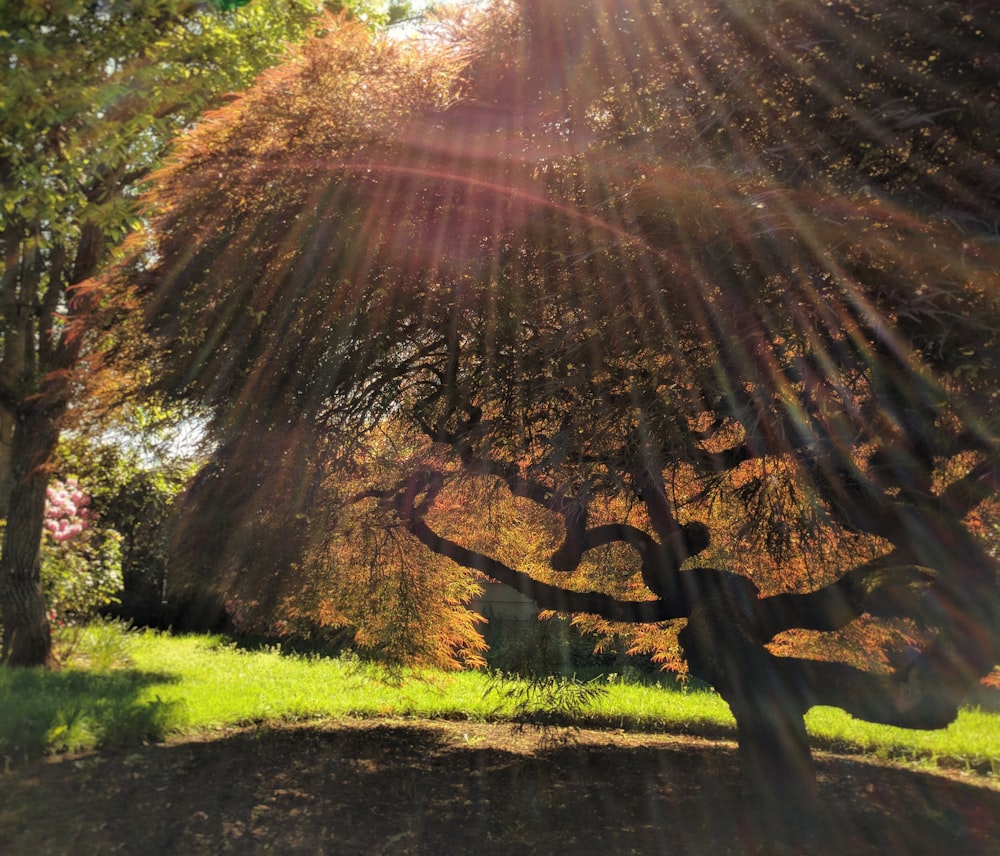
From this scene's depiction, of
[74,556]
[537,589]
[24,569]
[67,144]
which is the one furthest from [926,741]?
[74,556]

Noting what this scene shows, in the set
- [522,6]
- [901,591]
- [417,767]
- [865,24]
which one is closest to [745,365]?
[865,24]

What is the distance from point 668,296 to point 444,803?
3.52m

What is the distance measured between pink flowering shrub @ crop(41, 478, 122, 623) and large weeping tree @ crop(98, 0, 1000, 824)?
708 centimetres

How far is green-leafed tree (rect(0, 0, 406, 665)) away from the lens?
6457mm

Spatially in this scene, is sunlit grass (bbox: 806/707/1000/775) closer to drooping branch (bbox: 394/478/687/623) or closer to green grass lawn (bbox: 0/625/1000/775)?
green grass lawn (bbox: 0/625/1000/775)

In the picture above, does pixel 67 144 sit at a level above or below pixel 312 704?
above

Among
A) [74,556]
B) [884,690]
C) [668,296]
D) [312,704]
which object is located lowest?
[312,704]

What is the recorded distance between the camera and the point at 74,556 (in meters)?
12.0

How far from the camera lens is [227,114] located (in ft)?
15.0

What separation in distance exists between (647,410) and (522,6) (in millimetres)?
2096

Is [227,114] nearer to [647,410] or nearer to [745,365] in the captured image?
[647,410]

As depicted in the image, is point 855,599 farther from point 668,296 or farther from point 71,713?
point 71,713

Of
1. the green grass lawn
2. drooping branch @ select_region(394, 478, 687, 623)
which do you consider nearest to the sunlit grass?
the green grass lawn

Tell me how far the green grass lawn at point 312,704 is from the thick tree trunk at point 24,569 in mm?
537
